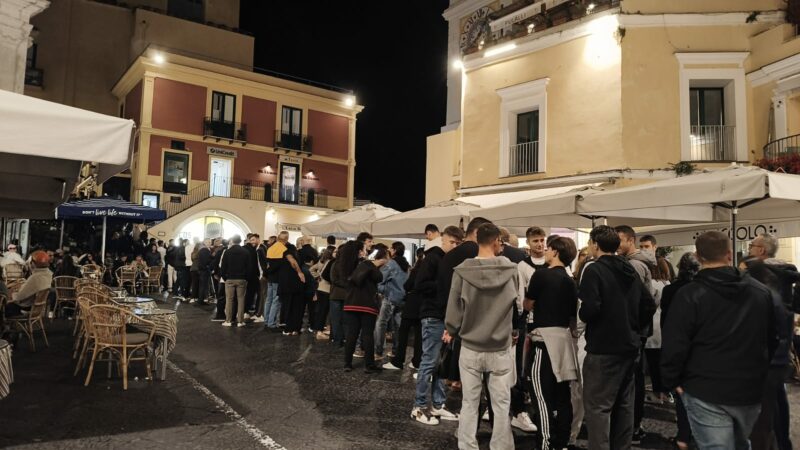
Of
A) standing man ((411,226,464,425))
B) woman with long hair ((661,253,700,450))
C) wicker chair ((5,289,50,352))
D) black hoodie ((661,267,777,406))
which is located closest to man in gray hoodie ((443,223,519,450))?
standing man ((411,226,464,425))

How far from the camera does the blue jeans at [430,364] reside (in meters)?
5.45

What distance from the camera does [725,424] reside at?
3057 millimetres

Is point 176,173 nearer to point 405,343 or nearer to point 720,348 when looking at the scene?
point 405,343

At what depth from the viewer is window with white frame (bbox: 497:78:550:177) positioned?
46.6 ft

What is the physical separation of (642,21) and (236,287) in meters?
10.7

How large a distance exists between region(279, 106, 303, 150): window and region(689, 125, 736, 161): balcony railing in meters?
23.5

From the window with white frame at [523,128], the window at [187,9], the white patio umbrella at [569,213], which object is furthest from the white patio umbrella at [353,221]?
the window at [187,9]

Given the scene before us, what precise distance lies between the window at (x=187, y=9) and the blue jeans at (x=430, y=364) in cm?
3290

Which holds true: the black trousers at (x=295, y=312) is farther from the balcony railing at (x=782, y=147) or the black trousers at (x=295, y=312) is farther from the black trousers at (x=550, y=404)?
the balcony railing at (x=782, y=147)

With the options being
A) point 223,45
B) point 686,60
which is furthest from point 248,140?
point 686,60

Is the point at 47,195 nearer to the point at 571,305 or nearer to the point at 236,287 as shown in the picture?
the point at 236,287

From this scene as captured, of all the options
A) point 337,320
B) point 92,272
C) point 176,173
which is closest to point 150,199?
point 176,173

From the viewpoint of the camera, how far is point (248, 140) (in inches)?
1219

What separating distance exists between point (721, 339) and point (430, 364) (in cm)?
293
